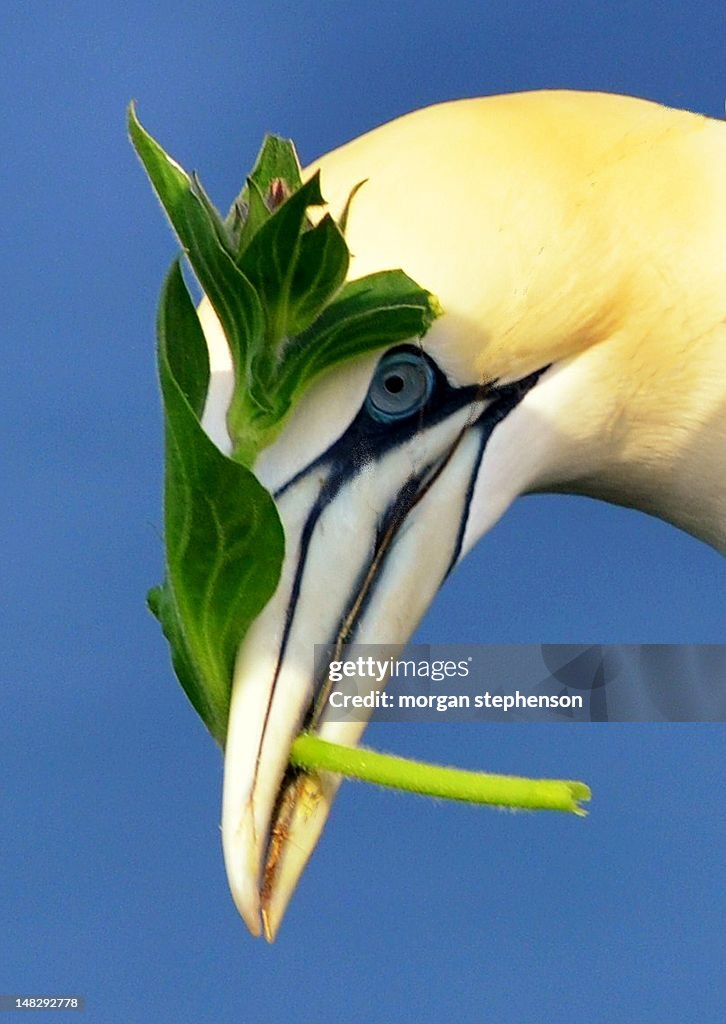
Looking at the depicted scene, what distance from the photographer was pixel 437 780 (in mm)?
1340

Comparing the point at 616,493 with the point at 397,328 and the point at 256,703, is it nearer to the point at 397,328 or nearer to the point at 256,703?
the point at 397,328

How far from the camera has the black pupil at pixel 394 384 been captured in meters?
1.57

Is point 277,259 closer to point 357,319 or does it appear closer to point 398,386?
point 357,319

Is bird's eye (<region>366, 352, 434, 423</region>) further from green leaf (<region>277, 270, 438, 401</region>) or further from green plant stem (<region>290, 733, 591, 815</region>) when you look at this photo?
green plant stem (<region>290, 733, 591, 815</region>)

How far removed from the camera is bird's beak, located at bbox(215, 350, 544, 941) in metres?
1.46

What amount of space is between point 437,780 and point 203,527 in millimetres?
372

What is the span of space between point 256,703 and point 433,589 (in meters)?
0.29

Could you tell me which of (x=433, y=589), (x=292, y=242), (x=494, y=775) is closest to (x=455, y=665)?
(x=433, y=589)

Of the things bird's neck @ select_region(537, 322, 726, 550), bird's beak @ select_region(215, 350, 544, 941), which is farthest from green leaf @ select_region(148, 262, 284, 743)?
bird's neck @ select_region(537, 322, 726, 550)

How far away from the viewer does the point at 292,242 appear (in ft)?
4.68

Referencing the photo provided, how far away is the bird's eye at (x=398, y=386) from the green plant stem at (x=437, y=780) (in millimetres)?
396

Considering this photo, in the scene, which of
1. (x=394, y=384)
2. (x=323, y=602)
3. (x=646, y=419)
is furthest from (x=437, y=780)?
(x=646, y=419)

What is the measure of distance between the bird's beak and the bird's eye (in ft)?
0.11

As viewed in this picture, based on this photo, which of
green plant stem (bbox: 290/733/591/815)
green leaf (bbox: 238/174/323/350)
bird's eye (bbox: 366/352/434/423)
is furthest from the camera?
bird's eye (bbox: 366/352/434/423)
